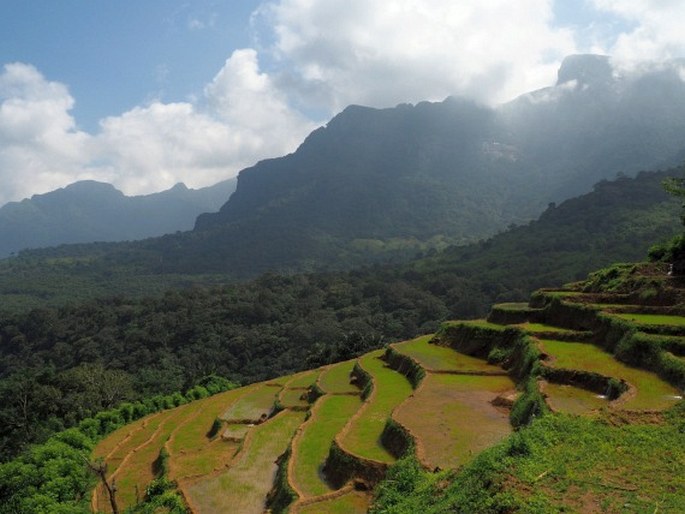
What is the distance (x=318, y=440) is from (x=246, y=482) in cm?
338

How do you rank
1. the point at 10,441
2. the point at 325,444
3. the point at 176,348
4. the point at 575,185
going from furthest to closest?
the point at 575,185 < the point at 176,348 < the point at 10,441 < the point at 325,444

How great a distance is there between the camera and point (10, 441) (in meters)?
46.3

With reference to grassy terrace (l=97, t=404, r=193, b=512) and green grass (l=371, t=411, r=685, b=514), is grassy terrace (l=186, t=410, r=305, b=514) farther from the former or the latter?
green grass (l=371, t=411, r=685, b=514)

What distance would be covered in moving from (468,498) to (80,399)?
48.0 m

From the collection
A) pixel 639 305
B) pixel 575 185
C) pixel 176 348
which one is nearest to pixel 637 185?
pixel 575 185

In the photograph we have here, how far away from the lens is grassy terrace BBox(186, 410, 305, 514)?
2102 centimetres

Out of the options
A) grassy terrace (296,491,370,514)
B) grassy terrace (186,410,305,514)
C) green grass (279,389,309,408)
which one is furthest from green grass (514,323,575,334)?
grassy terrace (296,491,370,514)

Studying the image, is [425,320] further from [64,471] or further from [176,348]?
[64,471]

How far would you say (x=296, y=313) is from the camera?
3821 inches

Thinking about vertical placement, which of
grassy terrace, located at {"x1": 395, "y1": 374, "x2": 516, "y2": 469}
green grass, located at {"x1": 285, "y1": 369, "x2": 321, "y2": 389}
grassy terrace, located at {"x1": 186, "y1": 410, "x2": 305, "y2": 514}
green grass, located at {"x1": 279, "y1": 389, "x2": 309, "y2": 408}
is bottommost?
green grass, located at {"x1": 285, "y1": 369, "x2": 321, "y2": 389}

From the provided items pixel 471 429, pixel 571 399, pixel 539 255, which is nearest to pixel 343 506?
pixel 471 429

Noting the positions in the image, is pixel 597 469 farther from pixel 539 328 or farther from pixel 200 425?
pixel 200 425

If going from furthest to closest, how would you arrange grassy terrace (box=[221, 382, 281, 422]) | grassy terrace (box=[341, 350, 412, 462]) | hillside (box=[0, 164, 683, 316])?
hillside (box=[0, 164, 683, 316]), grassy terrace (box=[221, 382, 281, 422]), grassy terrace (box=[341, 350, 412, 462])

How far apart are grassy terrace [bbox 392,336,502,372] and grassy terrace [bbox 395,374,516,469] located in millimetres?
1369
